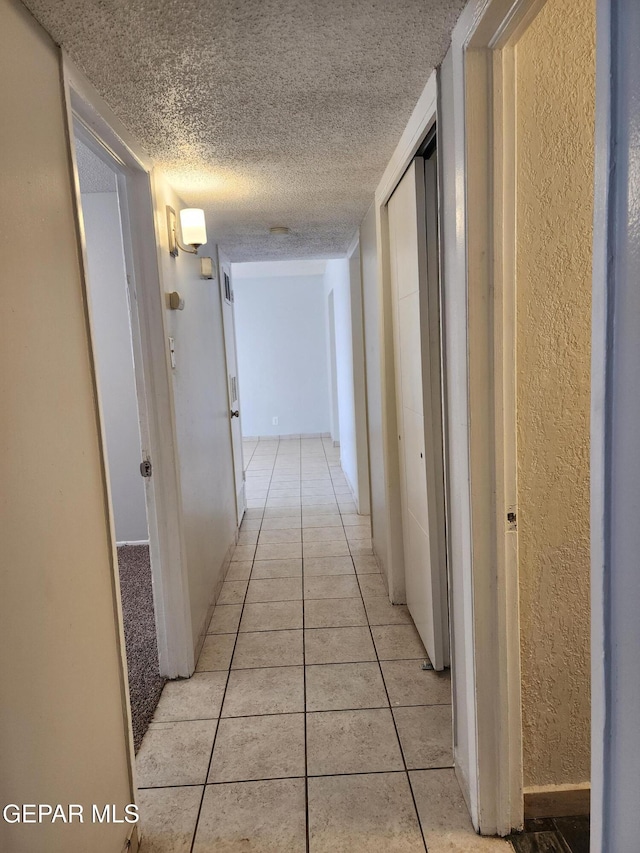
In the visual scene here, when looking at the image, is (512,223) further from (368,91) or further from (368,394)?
(368,394)

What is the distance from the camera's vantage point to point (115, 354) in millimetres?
3920

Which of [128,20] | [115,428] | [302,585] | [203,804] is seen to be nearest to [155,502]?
[203,804]

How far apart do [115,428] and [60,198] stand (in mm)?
2863

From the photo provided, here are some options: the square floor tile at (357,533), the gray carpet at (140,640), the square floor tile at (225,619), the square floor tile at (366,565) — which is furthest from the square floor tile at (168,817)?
the square floor tile at (357,533)

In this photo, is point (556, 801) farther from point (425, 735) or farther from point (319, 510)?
point (319, 510)

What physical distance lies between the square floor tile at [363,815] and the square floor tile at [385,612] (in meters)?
1.02

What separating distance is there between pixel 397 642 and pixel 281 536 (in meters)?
1.71

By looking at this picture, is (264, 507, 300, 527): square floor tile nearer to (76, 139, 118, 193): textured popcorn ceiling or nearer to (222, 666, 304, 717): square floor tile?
(222, 666, 304, 717): square floor tile

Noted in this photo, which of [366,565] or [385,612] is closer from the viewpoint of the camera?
[385,612]

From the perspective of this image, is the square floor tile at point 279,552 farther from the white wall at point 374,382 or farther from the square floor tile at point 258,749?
the square floor tile at point 258,749

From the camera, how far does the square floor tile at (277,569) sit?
11.3 ft

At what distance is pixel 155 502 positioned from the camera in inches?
90.8

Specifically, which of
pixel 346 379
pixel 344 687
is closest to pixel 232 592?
pixel 344 687

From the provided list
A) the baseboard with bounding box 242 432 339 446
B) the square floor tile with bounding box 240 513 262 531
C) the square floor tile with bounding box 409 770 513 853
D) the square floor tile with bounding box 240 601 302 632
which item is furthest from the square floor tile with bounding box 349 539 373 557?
the baseboard with bounding box 242 432 339 446
